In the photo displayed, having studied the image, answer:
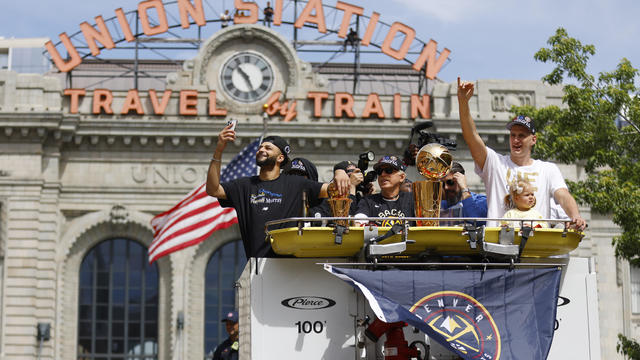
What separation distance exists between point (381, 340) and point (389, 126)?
2962 cm

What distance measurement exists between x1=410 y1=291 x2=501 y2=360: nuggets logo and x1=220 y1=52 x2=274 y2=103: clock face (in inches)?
1201

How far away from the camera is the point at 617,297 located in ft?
132

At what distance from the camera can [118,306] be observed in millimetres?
36938

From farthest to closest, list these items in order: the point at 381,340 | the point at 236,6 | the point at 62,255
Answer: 1. the point at 236,6
2. the point at 62,255
3. the point at 381,340

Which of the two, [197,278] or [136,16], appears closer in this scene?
[197,278]

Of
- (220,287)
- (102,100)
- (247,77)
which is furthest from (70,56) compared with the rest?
(220,287)

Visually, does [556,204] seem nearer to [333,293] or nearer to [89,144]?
[333,293]

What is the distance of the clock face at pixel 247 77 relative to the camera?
125ft

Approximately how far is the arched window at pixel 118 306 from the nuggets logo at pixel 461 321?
99.0 ft

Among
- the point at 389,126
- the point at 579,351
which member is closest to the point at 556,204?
the point at 579,351

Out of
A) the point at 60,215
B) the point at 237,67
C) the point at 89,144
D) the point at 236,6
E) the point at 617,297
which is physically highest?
the point at 236,6

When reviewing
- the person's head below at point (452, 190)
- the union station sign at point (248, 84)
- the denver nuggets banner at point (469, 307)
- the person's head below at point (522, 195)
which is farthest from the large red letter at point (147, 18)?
the denver nuggets banner at point (469, 307)

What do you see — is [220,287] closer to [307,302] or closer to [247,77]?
[247,77]

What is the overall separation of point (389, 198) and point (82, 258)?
2965 cm
